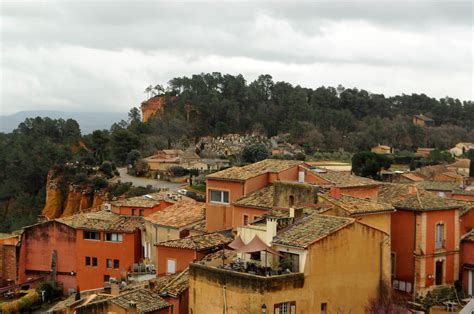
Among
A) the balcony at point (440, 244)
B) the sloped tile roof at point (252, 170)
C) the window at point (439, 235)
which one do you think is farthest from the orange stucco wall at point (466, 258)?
the sloped tile roof at point (252, 170)

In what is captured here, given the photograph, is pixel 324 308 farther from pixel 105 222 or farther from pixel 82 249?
pixel 82 249

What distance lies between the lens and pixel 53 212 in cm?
6378

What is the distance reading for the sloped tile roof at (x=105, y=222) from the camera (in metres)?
38.4

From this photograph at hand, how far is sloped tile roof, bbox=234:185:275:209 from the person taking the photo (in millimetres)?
28859

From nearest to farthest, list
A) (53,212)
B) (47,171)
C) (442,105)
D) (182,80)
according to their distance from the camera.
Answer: (53,212) → (47,171) → (182,80) → (442,105)

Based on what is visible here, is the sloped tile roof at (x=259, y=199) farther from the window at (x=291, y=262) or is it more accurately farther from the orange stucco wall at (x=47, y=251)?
the orange stucco wall at (x=47, y=251)

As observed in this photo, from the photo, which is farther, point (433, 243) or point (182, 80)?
point (182, 80)

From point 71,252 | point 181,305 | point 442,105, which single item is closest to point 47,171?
point 71,252

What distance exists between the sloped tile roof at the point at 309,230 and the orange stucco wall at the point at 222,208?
795 centimetres

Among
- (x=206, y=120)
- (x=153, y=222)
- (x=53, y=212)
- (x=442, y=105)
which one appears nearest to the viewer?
(x=153, y=222)

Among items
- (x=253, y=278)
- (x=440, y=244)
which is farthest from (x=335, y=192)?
(x=253, y=278)

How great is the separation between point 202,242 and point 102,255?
12.7m

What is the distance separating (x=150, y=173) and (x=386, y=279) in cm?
5292

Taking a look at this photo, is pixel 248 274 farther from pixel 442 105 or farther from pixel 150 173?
pixel 442 105
